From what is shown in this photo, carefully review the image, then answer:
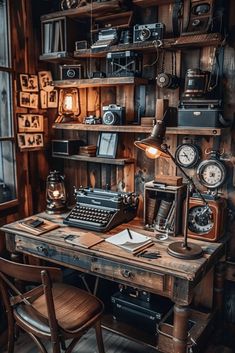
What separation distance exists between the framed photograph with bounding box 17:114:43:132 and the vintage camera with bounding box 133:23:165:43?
948 mm

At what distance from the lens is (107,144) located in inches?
98.7

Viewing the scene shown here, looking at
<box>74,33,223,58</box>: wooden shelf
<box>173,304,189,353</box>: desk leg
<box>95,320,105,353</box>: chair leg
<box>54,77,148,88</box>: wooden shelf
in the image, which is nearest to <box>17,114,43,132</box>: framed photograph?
<box>54,77,148,88</box>: wooden shelf

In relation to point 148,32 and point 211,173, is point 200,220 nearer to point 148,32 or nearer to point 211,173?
point 211,173

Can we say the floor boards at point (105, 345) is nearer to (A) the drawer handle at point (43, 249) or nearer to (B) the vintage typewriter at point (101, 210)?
(A) the drawer handle at point (43, 249)

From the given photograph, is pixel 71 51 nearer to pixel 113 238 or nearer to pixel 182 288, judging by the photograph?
pixel 113 238

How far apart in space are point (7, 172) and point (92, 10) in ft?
4.20

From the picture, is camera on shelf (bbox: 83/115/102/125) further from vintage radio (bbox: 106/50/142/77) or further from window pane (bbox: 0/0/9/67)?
window pane (bbox: 0/0/9/67)

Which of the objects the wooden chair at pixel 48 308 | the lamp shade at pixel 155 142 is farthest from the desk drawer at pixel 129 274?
the lamp shade at pixel 155 142

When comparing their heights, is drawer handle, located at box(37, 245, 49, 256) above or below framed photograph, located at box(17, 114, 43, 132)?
below

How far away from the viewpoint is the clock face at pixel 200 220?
2059mm

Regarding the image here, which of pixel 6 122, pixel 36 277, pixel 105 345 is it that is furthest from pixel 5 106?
pixel 105 345

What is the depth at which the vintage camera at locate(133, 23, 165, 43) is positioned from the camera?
2.15 meters

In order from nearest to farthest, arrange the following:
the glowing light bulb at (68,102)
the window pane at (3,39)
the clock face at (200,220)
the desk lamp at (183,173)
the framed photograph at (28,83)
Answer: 1. the desk lamp at (183,173)
2. the clock face at (200,220)
3. the window pane at (3,39)
4. the framed photograph at (28,83)
5. the glowing light bulb at (68,102)

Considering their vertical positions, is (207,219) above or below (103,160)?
below
